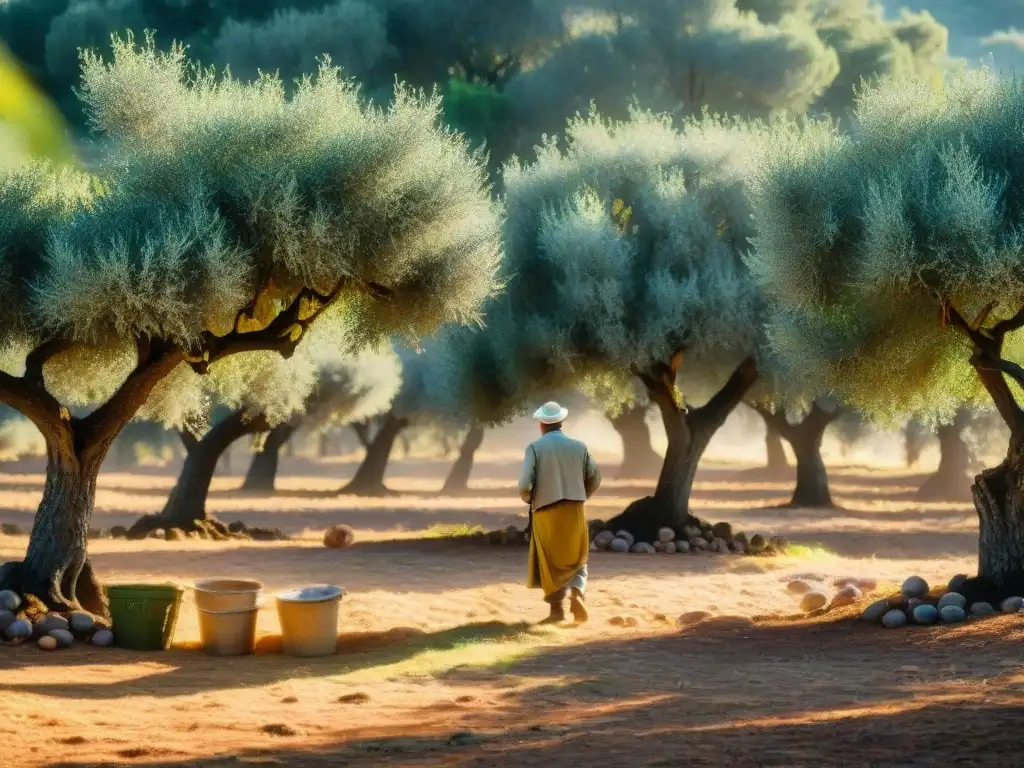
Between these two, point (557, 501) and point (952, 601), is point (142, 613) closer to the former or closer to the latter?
point (557, 501)

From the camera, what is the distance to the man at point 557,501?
11750 millimetres

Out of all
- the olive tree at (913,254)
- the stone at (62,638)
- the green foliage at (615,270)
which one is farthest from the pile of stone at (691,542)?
the stone at (62,638)

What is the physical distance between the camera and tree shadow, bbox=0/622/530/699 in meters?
9.28

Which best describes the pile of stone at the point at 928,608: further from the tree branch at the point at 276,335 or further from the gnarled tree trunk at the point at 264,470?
the gnarled tree trunk at the point at 264,470

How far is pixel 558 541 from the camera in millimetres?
11797

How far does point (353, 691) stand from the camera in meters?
9.18

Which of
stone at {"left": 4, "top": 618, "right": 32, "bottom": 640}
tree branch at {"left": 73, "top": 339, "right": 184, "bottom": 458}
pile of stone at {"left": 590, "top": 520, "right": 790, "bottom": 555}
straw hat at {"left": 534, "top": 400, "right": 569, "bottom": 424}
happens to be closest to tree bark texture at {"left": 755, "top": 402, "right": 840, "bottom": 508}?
pile of stone at {"left": 590, "top": 520, "right": 790, "bottom": 555}

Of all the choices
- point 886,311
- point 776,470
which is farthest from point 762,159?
point 776,470

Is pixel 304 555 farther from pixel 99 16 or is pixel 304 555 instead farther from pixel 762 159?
pixel 99 16

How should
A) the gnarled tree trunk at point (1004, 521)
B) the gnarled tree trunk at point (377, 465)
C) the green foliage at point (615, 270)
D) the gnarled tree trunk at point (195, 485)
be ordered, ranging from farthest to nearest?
the gnarled tree trunk at point (377, 465)
the gnarled tree trunk at point (195, 485)
the green foliage at point (615, 270)
the gnarled tree trunk at point (1004, 521)

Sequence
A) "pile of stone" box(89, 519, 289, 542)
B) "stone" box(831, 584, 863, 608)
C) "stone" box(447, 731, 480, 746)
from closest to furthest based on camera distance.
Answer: "stone" box(447, 731, 480, 746) → "stone" box(831, 584, 863, 608) → "pile of stone" box(89, 519, 289, 542)

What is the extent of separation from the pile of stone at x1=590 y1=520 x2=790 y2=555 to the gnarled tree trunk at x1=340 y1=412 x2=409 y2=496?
19678mm

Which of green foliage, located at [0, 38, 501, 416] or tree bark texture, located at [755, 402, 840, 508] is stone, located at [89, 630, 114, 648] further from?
tree bark texture, located at [755, 402, 840, 508]

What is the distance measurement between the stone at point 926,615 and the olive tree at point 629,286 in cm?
847
